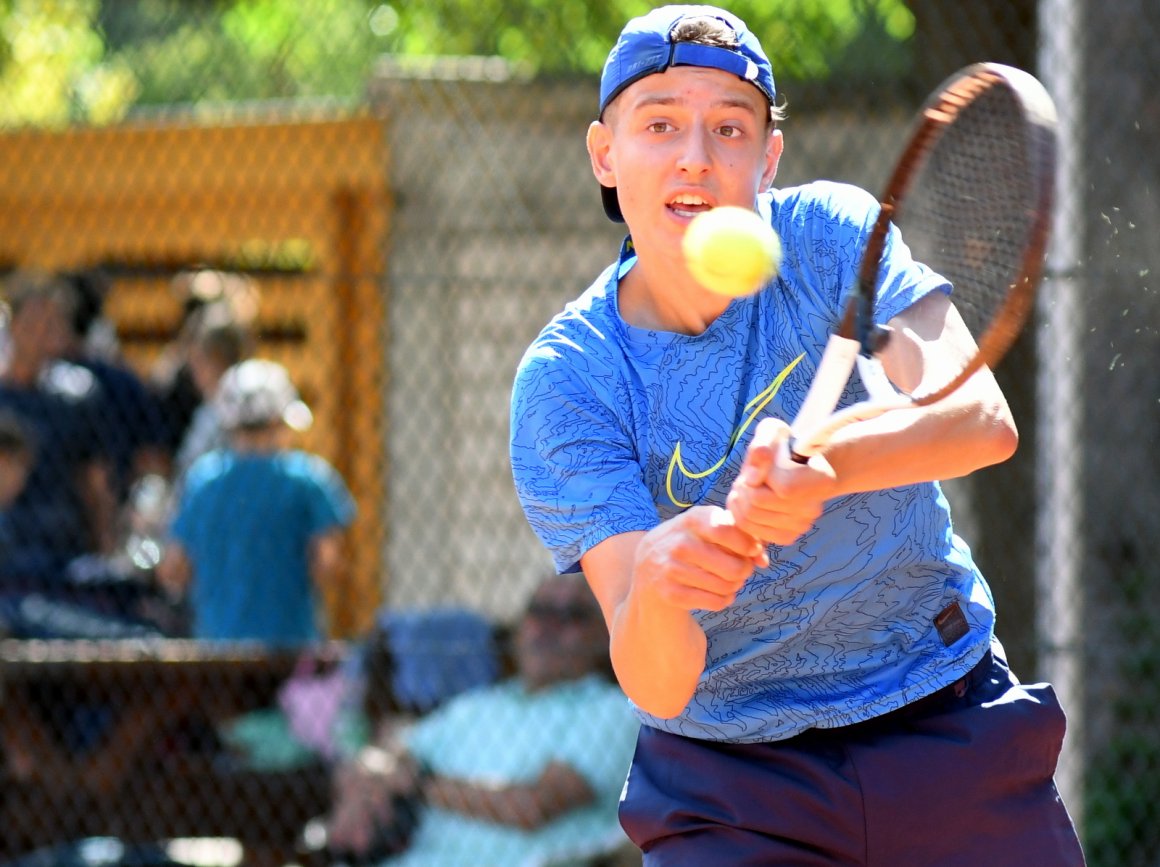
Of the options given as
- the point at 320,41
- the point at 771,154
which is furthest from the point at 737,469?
the point at 320,41

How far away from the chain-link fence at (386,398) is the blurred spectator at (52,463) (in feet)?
0.03

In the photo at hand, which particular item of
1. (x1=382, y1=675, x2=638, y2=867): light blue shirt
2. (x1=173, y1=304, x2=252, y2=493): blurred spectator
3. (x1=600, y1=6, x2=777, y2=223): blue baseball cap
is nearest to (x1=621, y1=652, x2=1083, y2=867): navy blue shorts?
(x1=600, y1=6, x2=777, y2=223): blue baseball cap

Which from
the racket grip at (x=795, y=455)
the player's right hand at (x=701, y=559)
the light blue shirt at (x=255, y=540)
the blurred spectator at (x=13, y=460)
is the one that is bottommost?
the player's right hand at (x=701, y=559)

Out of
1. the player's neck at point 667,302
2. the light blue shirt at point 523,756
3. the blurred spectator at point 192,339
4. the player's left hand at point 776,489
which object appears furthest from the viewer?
the blurred spectator at point 192,339

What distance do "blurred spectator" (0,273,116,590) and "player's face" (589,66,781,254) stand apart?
3.37 metres

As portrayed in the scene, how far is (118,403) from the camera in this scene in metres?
5.28

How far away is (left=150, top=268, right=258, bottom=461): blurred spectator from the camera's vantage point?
221 inches

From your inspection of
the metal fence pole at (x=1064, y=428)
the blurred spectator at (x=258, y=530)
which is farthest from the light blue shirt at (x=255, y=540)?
the metal fence pole at (x=1064, y=428)

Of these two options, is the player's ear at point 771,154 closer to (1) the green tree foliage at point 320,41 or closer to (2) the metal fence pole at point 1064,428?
(2) the metal fence pole at point 1064,428

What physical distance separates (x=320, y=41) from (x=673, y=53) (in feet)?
11.5

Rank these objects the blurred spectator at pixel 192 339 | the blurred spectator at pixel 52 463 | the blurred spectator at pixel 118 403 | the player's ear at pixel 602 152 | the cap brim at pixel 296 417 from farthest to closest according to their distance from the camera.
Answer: the blurred spectator at pixel 192 339 < the cap brim at pixel 296 417 < the blurred spectator at pixel 118 403 < the blurred spectator at pixel 52 463 < the player's ear at pixel 602 152

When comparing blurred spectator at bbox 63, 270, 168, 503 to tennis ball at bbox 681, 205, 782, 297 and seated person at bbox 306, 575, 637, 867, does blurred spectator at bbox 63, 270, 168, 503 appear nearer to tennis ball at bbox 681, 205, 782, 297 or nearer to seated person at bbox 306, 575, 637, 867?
seated person at bbox 306, 575, 637, 867

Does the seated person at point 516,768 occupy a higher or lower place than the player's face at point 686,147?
lower

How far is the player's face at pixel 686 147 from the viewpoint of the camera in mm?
2160
